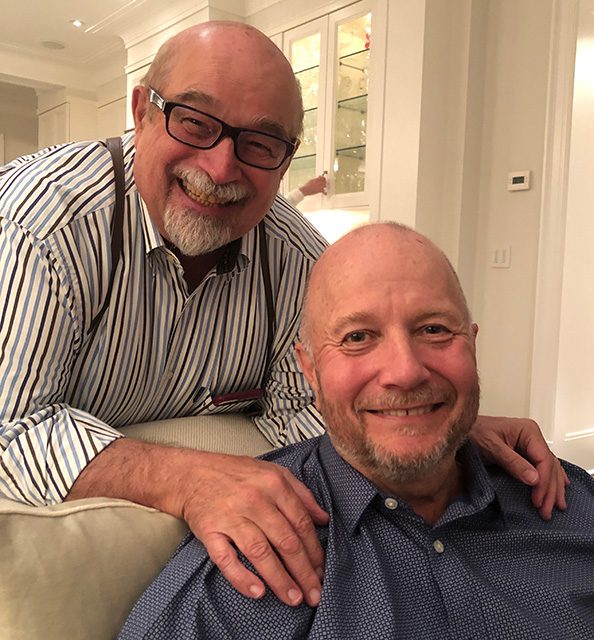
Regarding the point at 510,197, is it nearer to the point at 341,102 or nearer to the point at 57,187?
the point at 341,102

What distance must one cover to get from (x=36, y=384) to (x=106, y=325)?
0.20 metres

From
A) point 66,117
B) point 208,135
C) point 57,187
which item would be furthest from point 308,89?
point 66,117

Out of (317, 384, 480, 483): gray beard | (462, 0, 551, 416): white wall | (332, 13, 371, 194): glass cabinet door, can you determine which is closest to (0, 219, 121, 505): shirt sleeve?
(317, 384, 480, 483): gray beard

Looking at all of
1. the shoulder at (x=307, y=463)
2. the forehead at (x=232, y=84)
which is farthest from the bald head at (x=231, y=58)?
the shoulder at (x=307, y=463)

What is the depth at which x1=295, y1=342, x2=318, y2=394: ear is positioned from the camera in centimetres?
106

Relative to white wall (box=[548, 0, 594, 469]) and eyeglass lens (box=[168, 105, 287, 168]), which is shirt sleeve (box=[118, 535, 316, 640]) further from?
white wall (box=[548, 0, 594, 469])

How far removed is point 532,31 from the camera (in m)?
3.44

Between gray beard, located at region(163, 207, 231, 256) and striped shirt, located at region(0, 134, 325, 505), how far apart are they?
38 millimetres

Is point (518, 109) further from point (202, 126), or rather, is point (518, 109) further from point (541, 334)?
point (202, 126)

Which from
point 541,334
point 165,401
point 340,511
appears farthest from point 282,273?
point 541,334

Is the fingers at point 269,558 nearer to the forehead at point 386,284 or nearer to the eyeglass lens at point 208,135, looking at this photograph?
the forehead at point 386,284

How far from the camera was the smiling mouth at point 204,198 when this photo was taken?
4.27 feet

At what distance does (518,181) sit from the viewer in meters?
3.51

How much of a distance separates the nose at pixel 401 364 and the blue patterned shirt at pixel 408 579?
17 centimetres
